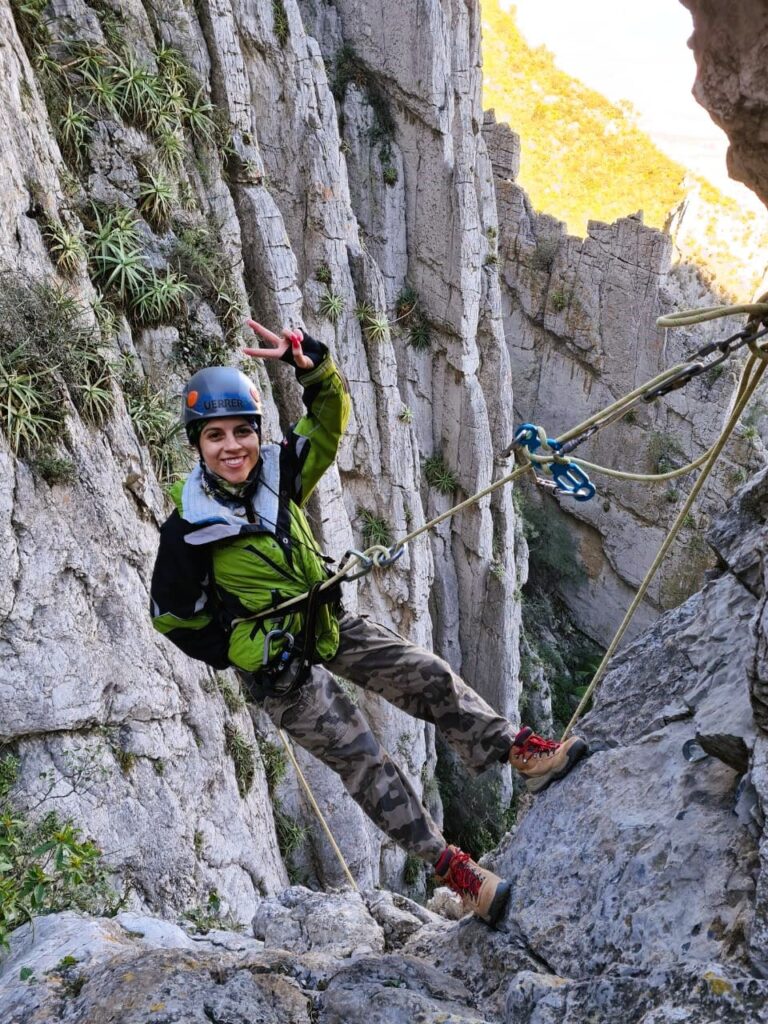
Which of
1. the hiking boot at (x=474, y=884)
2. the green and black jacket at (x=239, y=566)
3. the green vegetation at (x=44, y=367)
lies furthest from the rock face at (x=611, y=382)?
the hiking boot at (x=474, y=884)

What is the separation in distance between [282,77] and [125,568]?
11328 mm

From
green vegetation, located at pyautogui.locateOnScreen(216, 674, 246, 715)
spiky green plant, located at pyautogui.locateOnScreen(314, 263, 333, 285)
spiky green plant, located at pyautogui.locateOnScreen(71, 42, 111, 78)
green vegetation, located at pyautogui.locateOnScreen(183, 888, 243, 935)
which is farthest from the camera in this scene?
spiky green plant, located at pyautogui.locateOnScreen(314, 263, 333, 285)

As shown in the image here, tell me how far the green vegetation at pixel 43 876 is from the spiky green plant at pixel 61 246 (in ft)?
18.2

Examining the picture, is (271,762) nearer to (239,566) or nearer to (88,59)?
(239,566)

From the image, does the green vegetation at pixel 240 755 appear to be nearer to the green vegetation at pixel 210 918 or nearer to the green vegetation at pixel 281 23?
the green vegetation at pixel 210 918

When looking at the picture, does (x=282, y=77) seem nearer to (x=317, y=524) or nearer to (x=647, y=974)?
(x=317, y=524)

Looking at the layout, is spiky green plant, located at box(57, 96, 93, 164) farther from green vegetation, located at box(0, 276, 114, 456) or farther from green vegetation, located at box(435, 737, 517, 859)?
green vegetation, located at box(435, 737, 517, 859)

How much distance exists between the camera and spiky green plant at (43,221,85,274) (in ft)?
29.0

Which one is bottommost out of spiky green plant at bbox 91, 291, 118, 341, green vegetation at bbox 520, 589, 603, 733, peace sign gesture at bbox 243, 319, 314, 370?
green vegetation at bbox 520, 589, 603, 733

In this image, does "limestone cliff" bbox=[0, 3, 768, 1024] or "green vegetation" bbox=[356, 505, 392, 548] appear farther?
"green vegetation" bbox=[356, 505, 392, 548]

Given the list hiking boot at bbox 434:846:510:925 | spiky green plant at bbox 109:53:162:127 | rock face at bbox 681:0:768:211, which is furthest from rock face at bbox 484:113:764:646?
rock face at bbox 681:0:768:211

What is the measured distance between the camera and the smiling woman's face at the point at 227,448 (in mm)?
4797

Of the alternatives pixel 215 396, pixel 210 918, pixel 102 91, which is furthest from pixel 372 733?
pixel 102 91

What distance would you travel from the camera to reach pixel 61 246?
8.88 m
